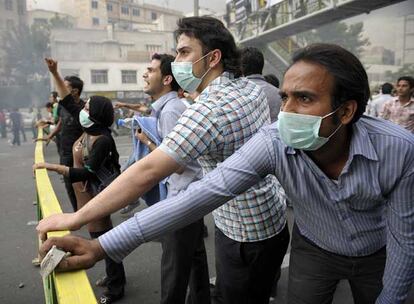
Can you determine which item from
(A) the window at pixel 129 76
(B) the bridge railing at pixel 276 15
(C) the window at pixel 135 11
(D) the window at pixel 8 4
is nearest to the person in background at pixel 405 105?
(B) the bridge railing at pixel 276 15

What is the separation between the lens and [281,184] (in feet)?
5.29

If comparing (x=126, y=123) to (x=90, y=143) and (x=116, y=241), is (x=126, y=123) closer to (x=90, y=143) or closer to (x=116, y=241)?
(x=90, y=143)

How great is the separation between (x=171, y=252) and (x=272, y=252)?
0.66 metres

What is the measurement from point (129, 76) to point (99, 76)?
279 centimetres

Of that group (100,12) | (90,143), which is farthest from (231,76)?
(100,12)

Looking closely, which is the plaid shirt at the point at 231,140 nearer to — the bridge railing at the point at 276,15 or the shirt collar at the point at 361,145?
→ the shirt collar at the point at 361,145

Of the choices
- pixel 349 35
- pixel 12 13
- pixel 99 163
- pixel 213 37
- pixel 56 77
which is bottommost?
pixel 99 163

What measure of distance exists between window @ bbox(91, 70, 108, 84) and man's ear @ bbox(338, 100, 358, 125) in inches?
1438

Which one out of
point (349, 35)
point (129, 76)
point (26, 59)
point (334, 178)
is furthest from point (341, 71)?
point (26, 59)

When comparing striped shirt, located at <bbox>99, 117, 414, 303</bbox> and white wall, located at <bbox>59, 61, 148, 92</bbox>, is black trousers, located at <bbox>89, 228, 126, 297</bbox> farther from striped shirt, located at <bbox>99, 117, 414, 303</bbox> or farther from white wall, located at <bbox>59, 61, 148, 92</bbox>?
white wall, located at <bbox>59, 61, 148, 92</bbox>

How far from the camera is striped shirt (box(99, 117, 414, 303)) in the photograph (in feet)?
4.58

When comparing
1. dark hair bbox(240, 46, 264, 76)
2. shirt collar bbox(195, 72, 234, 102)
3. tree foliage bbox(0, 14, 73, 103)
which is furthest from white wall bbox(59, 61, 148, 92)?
shirt collar bbox(195, 72, 234, 102)

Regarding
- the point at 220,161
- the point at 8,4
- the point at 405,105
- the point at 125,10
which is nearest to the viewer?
the point at 220,161

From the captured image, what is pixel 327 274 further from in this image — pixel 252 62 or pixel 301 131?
pixel 252 62
